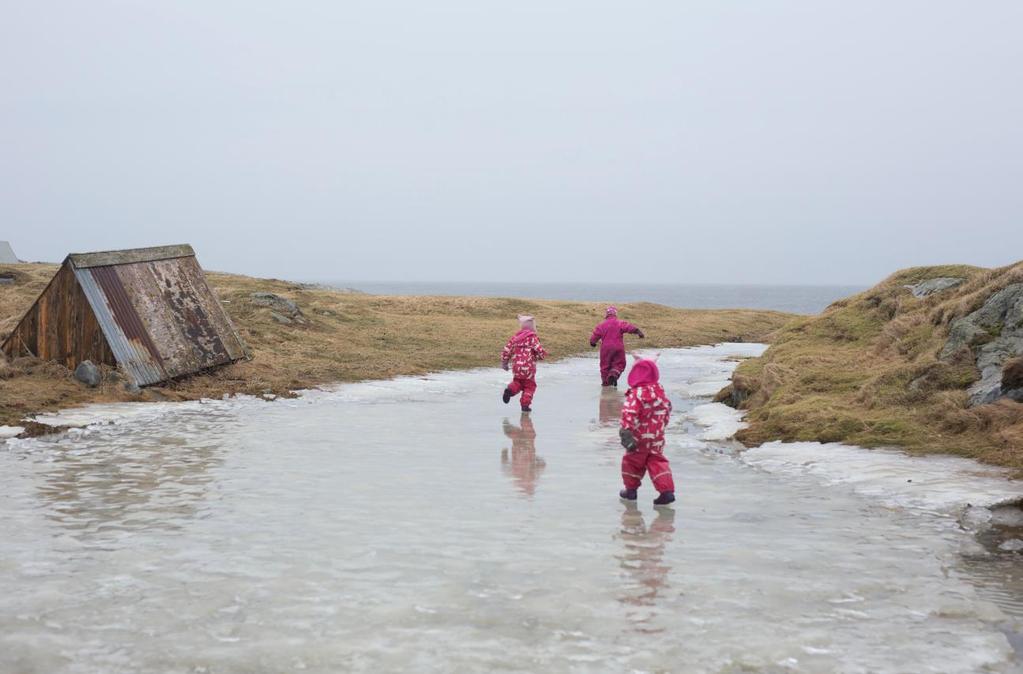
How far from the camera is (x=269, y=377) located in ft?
67.5

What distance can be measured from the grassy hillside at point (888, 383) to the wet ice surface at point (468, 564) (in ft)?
4.13

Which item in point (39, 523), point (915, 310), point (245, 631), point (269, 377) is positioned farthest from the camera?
point (269, 377)

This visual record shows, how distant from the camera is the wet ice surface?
17.7ft

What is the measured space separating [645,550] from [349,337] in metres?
22.4

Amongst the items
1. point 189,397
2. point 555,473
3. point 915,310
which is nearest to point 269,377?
point 189,397

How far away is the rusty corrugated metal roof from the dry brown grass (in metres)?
0.49

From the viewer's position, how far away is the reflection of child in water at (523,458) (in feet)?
34.9

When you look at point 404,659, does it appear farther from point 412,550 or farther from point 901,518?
point 901,518

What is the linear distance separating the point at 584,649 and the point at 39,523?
5415 millimetres

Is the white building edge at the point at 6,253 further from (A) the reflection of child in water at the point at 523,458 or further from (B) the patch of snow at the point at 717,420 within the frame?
(B) the patch of snow at the point at 717,420

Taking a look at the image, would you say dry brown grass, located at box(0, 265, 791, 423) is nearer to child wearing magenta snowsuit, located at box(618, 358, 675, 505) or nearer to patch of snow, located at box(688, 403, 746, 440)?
patch of snow, located at box(688, 403, 746, 440)

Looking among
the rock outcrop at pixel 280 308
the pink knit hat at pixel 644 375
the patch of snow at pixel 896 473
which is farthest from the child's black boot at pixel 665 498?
the rock outcrop at pixel 280 308

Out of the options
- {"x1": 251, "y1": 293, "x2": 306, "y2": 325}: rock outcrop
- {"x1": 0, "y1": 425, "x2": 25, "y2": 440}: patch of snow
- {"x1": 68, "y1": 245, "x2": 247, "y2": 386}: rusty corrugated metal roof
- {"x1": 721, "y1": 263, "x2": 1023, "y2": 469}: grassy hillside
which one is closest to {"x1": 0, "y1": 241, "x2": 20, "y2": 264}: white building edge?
{"x1": 251, "y1": 293, "x2": 306, "y2": 325}: rock outcrop

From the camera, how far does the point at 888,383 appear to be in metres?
14.6
